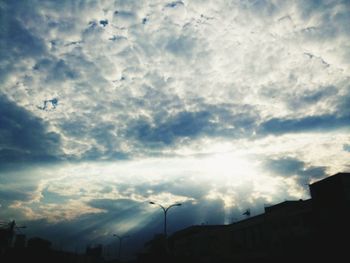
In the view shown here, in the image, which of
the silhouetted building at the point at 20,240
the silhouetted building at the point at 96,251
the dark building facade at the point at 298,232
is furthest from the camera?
the silhouetted building at the point at 96,251

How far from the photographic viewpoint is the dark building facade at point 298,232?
26.8m

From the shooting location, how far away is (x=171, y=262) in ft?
151

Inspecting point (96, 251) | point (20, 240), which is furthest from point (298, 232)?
point (96, 251)

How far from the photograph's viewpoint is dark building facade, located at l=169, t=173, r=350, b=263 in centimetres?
2675

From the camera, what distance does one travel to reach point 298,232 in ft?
106

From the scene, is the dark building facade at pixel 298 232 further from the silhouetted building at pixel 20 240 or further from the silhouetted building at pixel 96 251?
the silhouetted building at pixel 96 251

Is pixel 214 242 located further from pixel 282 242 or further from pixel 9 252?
pixel 9 252

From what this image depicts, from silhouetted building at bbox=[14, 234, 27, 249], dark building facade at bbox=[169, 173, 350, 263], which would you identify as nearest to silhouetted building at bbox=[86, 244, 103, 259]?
silhouetted building at bbox=[14, 234, 27, 249]

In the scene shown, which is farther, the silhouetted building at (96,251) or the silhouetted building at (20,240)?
the silhouetted building at (96,251)

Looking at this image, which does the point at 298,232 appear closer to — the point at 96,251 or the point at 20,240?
the point at 20,240

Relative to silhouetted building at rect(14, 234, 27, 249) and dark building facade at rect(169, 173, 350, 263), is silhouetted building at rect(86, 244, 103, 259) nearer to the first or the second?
silhouetted building at rect(14, 234, 27, 249)

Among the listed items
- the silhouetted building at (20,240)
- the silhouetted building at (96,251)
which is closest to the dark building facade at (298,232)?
the silhouetted building at (20,240)

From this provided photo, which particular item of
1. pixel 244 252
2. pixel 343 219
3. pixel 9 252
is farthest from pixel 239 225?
pixel 9 252

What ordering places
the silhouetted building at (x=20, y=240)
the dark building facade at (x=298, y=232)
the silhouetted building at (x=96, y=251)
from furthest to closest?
the silhouetted building at (x=96, y=251)
the silhouetted building at (x=20, y=240)
the dark building facade at (x=298, y=232)
